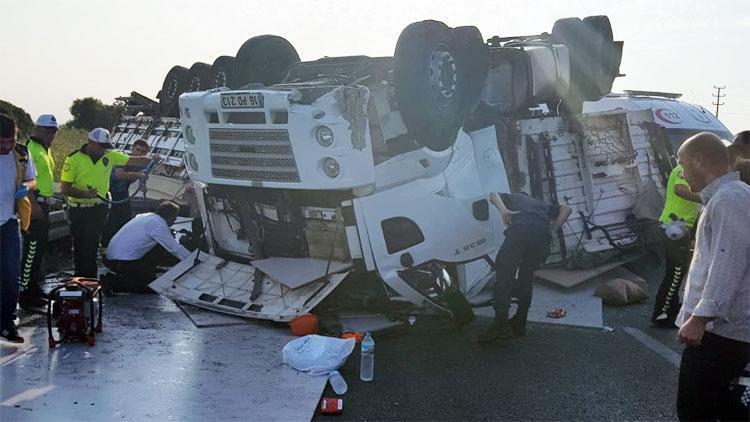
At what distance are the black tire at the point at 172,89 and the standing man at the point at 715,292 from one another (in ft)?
32.2

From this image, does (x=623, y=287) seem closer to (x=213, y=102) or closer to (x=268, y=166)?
(x=268, y=166)

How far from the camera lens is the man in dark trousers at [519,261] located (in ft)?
19.6

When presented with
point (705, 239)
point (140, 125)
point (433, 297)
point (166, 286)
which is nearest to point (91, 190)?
point (166, 286)

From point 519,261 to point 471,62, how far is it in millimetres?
1763

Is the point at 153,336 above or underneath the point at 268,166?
underneath

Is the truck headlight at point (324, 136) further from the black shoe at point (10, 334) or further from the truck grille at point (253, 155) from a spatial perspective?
the black shoe at point (10, 334)

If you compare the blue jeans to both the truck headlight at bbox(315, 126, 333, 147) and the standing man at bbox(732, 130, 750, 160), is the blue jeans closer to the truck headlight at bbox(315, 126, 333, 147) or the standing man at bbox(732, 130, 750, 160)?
the truck headlight at bbox(315, 126, 333, 147)

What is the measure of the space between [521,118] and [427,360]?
11.6ft

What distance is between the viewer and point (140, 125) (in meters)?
13.8

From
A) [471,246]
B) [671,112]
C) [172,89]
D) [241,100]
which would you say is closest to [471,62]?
[471,246]

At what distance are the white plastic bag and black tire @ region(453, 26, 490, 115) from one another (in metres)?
2.45

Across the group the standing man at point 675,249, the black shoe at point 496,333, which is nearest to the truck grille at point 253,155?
the black shoe at point 496,333

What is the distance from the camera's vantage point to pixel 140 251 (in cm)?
721

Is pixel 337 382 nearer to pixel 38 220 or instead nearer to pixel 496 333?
pixel 496 333
